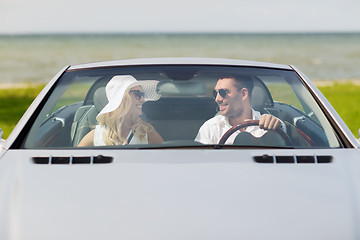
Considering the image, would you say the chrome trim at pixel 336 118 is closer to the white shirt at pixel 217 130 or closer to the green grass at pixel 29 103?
the white shirt at pixel 217 130

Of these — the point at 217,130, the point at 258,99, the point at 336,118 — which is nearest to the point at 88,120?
the point at 217,130

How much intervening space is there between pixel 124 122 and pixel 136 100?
173 millimetres

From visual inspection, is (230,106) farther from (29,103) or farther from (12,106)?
(29,103)

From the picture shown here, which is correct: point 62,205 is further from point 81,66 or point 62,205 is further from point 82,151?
point 81,66

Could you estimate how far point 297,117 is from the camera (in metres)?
3.97

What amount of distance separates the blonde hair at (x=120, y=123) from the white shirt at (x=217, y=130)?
0.34m

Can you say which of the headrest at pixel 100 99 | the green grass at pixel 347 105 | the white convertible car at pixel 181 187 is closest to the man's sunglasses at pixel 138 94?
the white convertible car at pixel 181 187

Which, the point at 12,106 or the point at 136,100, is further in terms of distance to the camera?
the point at 12,106

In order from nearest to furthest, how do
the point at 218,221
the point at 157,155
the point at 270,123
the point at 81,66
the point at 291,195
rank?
the point at 218,221, the point at 291,195, the point at 157,155, the point at 270,123, the point at 81,66

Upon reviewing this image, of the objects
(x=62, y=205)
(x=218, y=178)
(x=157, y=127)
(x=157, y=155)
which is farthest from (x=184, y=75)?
(x=62, y=205)

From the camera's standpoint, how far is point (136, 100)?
10.4ft

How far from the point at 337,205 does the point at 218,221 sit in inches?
21.3

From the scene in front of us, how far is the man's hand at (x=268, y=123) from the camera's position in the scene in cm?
316

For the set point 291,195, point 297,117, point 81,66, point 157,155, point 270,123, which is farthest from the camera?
point 297,117
